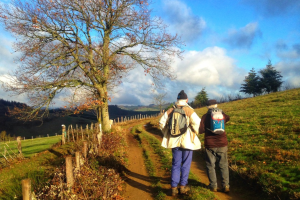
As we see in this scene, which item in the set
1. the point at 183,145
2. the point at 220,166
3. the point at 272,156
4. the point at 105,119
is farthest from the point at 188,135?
the point at 105,119

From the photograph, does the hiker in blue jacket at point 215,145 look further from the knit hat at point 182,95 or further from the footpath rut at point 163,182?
the knit hat at point 182,95

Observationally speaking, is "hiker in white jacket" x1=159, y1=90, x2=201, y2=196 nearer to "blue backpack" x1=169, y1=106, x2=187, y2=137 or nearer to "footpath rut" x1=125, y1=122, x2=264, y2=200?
"blue backpack" x1=169, y1=106, x2=187, y2=137

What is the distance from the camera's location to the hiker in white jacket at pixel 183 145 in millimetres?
4715

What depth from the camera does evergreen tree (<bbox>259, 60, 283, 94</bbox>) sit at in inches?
1901

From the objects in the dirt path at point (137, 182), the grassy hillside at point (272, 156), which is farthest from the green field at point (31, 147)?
the grassy hillside at point (272, 156)

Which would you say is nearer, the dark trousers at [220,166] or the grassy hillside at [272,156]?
the grassy hillside at [272,156]

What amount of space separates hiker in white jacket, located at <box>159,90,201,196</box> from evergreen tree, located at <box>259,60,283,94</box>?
5302 centimetres

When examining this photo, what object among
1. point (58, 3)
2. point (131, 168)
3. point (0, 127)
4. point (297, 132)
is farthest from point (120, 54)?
point (0, 127)

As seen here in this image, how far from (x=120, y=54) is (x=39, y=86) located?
6588 mm

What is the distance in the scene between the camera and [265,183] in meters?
4.99

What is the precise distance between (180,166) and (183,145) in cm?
58

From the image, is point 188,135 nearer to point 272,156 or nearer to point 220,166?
point 220,166

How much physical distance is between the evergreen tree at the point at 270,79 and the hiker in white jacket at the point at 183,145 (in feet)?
174

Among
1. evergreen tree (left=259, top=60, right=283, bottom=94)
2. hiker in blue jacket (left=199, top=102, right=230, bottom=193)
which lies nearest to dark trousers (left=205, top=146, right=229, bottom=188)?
hiker in blue jacket (left=199, top=102, right=230, bottom=193)
